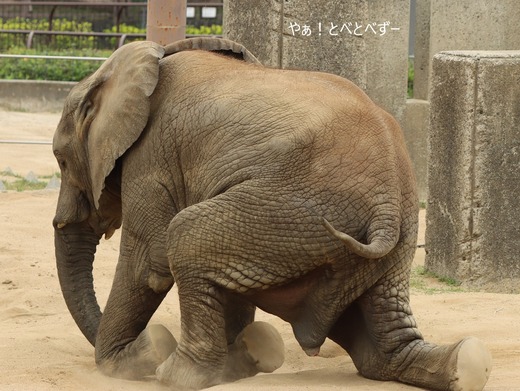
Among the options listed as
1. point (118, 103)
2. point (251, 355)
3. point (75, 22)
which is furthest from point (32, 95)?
point (251, 355)

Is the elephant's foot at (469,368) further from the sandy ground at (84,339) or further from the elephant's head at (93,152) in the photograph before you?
the elephant's head at (93,152)

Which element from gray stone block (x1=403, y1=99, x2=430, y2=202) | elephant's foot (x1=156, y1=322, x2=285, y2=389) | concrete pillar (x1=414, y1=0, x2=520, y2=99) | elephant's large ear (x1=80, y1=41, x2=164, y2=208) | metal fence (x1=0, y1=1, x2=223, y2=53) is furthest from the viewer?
metal fence (x1=0, y1=1, x2=223, y2=53)

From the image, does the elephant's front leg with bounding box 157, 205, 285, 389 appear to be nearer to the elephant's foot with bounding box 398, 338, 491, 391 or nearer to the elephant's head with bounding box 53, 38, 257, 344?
the elephant's head with bounding box 53, 38, 257, 344

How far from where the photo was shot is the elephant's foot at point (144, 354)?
21.1 ft

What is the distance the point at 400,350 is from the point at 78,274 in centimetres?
212

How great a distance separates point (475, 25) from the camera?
41.2 feet

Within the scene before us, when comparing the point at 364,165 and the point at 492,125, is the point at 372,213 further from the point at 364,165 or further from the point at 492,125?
the point at 492,125

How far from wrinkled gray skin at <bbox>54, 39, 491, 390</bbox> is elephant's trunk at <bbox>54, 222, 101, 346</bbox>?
413 mm

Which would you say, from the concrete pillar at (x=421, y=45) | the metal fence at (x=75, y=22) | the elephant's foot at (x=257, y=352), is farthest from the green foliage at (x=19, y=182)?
the metal fence at (x=75, y=22)

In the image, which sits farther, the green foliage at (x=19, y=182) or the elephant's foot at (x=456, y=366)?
the green foliage at (x=19, y=182)

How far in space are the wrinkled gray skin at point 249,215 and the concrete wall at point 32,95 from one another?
557 inches

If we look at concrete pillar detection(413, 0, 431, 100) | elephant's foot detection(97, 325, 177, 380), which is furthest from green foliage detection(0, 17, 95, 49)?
elephant's foot detection(97, 325, 177, 380)

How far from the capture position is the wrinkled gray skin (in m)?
5.72

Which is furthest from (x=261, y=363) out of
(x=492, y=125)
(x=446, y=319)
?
(x=492, y=125)
